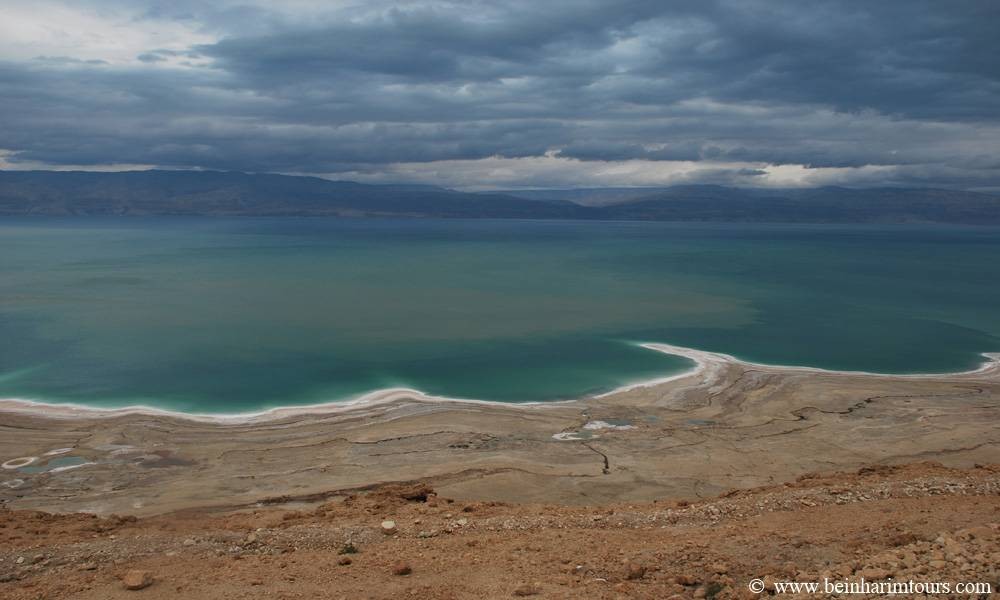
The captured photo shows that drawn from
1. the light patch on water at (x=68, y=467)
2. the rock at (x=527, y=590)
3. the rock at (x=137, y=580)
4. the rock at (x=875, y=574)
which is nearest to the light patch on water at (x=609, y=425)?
the rock at (x=527, y=590)

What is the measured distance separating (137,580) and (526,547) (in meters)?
7.19

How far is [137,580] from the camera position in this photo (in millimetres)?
12711

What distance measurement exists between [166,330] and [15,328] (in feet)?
33.8

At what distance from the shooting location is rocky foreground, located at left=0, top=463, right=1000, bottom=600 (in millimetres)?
11992

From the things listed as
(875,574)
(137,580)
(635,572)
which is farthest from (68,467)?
(875,574)

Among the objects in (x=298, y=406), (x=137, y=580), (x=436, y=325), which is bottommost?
(x=298, y=406)

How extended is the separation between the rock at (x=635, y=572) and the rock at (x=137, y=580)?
28.1 feet

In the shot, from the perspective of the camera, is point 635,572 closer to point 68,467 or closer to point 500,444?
point 500,444

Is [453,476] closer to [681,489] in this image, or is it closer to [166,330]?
[681,489]

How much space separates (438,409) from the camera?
30141 millimetres

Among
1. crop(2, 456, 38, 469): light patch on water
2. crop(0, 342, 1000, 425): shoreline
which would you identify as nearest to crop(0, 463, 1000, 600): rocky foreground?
crop(2, 456, 38, 469): light patch on water

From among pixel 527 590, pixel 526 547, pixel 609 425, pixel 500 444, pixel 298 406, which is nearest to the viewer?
pixel 527 590

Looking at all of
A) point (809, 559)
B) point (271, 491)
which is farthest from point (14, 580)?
point (809, 559)

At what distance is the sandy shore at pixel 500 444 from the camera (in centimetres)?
2175
